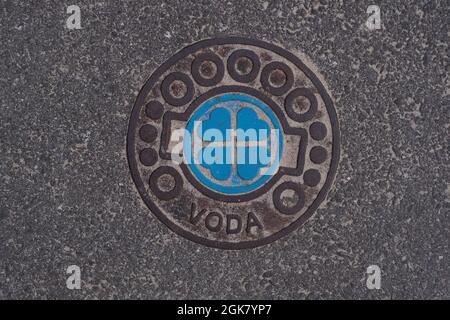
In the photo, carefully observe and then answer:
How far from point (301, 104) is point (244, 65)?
0.32 m

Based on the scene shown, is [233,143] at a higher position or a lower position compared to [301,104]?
lower

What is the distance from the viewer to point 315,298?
2850mm

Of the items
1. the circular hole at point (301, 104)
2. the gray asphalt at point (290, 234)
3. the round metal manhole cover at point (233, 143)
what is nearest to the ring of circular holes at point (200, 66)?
the round metal manhole cover at point (233, 143)

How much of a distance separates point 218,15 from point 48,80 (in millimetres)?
851

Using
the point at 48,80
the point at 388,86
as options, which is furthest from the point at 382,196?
the point at 48,80

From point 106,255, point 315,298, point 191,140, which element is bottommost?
point 315,298

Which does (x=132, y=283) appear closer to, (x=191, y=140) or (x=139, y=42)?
(x=191, y=140)

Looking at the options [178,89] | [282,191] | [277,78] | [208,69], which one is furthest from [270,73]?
[282,191]

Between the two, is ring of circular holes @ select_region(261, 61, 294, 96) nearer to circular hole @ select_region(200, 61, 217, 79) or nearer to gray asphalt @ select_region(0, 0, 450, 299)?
gray asphalt @ select_region(0, 0, 450, 299)

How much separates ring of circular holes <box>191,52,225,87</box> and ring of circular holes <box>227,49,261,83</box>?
0.14 feet

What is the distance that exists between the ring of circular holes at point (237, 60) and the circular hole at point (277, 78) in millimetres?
74

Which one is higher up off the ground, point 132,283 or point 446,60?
point 446,60

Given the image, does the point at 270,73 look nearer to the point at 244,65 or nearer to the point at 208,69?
the point at 244,65

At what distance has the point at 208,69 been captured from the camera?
9.29 feet
